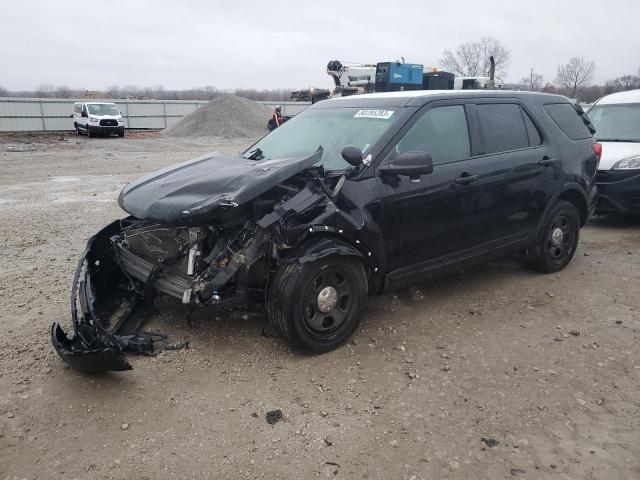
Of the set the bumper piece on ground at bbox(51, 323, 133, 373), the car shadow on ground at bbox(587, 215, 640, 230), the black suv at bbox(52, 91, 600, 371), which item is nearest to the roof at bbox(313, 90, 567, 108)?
the black suv at bbox(52, 91, 600, 371)

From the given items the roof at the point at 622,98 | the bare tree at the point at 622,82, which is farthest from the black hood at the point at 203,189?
the bare tree at the point at 622,82

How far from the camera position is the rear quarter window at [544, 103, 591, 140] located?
5.44 m

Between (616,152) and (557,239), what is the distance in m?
3.02

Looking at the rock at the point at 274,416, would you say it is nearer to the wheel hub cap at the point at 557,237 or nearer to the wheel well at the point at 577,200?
the wheel hub cap at the point at 557,237

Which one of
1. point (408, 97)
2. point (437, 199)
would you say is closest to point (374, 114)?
point (408, 97)

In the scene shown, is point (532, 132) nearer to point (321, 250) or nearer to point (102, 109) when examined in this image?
point (321, 250)

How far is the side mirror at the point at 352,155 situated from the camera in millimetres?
3775

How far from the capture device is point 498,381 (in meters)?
3.49

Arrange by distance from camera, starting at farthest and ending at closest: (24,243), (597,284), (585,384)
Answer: (24,243) < (597,284) < (585,384)

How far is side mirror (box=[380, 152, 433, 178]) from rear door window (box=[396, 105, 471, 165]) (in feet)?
0.80

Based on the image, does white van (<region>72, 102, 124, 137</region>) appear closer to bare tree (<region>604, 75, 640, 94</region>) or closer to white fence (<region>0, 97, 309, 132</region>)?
white fence (<region>0, 97, 309, 132</region>)

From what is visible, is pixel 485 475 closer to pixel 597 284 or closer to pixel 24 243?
pixel 597 284

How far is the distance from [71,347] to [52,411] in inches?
15.5

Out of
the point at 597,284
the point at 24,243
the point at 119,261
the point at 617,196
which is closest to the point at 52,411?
the point at 119,261
